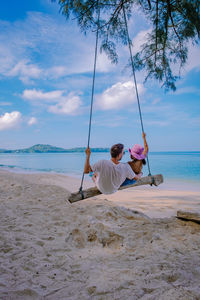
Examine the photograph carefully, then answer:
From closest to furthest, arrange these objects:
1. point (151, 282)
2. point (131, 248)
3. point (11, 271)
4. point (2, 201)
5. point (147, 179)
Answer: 1. point (151, 282)
2. point (11, 271)
3. point (131, 248)
4. point (147, 179)
5. point (2, 201)

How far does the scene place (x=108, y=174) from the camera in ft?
10.1

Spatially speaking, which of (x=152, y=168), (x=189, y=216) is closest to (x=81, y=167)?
(x=152, y=168)

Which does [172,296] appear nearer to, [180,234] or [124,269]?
[124,269]

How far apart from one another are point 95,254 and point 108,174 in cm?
99

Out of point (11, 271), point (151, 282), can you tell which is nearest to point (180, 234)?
point (151, 282)

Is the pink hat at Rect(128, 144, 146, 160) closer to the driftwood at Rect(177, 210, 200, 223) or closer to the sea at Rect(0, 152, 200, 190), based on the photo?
the driftwood at Rect(177, 210, 200, 223)

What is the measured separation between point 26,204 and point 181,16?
4560 mm

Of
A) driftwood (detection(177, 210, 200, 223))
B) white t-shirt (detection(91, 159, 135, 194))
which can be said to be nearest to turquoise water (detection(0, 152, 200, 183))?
driftwood (detection(177, 210, 200, 223))

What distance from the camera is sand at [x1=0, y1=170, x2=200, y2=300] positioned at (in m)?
1.87

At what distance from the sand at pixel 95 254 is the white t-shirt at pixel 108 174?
677 mm

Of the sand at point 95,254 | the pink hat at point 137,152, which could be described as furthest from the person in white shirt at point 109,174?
the sand at point 95,254

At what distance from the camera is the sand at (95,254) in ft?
6.13

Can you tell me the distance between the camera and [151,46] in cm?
455

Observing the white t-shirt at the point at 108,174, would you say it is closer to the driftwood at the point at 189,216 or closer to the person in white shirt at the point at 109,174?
the person in white shirt at the point at 109,174
